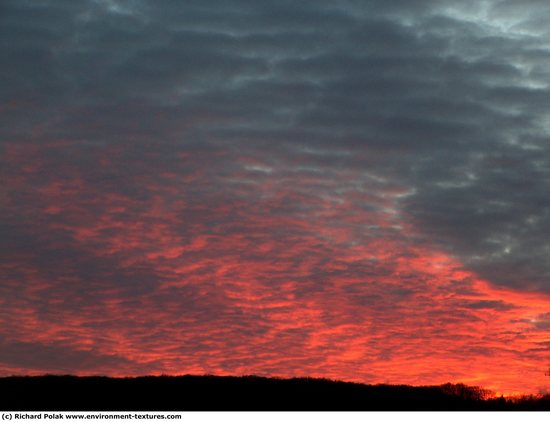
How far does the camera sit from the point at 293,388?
2861cm

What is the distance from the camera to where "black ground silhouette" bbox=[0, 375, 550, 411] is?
87.4 ft

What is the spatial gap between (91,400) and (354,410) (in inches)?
327

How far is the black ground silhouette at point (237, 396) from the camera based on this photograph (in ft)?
87.4

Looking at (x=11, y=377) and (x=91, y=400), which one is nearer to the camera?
(x=91, y=400)

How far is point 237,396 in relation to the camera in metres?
27.5

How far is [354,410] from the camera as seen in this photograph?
26266 mm

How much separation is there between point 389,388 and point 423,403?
6.30ft
